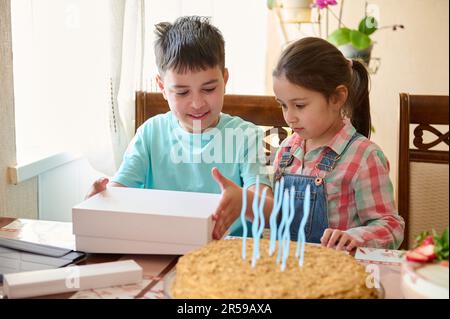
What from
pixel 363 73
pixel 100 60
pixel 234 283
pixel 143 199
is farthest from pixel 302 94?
pixel 100 60

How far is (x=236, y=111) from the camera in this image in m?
1.53

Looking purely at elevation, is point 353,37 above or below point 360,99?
above

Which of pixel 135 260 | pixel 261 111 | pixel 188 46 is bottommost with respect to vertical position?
pixel 135 260

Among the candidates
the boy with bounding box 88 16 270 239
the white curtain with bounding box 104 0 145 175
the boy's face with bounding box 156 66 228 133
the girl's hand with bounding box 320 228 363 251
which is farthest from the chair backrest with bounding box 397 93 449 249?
the white curtain with bounding box 104 0 145 175

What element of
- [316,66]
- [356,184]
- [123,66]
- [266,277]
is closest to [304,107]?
[316,66]

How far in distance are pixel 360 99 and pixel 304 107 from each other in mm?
200

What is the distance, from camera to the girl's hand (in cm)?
99

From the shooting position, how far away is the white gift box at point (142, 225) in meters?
0.93

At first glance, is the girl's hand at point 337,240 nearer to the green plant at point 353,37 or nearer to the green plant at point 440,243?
the green plant at point 440,243

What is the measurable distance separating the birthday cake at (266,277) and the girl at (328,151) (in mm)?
407

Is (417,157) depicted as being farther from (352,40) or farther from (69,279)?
(352,40)

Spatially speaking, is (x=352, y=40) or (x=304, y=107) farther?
(x=352, y=40)

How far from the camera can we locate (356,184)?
4.11 feet
